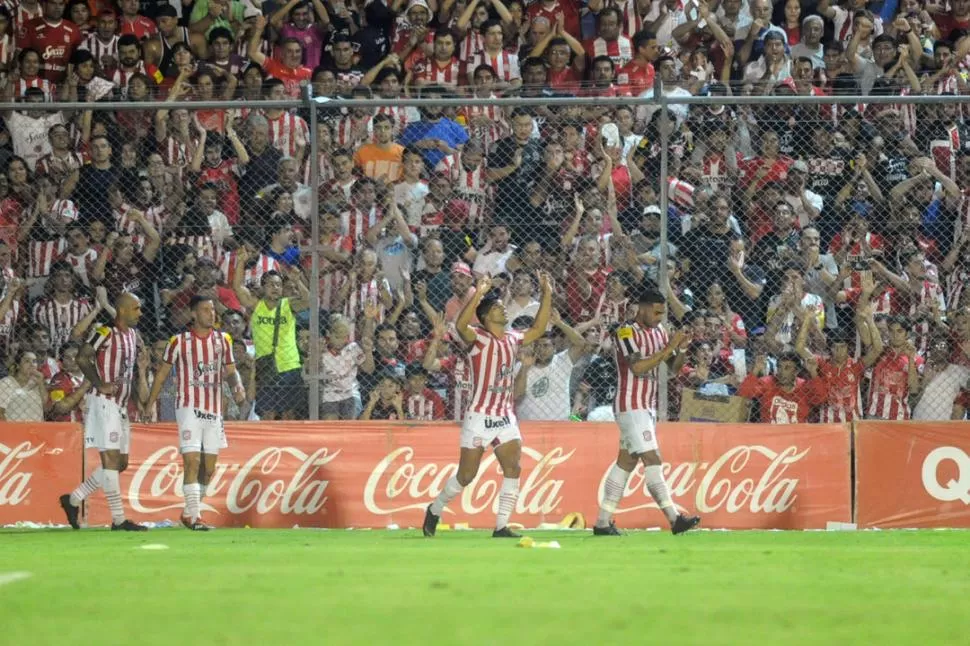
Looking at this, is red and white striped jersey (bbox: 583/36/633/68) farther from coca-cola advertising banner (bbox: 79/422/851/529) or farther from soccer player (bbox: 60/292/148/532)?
soccer player (bbox: 60/292/148/532)

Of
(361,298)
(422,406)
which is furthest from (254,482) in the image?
(361,298)

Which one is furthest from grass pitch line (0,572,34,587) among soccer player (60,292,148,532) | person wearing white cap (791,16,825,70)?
person wearing white cap (791,16,825,70)

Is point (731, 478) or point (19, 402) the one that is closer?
point (731, 478)

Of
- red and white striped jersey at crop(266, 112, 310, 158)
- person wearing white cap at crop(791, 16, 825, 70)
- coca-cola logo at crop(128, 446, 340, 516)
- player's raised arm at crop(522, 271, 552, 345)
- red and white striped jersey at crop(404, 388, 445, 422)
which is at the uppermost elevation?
person wearing white cap at crop(791, 16, 825, 70)

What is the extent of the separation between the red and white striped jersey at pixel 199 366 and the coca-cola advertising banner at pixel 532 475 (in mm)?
897

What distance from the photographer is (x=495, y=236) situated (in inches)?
658

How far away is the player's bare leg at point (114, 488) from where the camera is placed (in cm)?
1555

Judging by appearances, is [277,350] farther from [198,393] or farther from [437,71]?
[437,71]

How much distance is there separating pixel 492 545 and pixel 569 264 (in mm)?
4580

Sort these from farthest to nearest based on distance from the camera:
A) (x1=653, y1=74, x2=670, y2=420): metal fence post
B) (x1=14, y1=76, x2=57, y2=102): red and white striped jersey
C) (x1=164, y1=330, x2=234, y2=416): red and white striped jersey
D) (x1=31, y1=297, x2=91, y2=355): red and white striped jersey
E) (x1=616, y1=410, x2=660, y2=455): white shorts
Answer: (x1=14, y1=76, x2=57, y2=102): red and white striped jersey
(x1=31, y1=297, x2=91, y2=355): red and white striped jersey
(x1=653, y1=74, x2=670, y2=420): metal fence post
(x1=164, y1=330, x2=234, y2=416): red and white striped jersey
(x1=616, y1=410, x2=660, y2=455): white shorts

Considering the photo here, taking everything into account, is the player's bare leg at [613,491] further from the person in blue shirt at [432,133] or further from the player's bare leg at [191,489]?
the person in blue shirt at [432,133]

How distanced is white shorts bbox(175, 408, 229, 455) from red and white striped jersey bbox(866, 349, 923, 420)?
6.70m

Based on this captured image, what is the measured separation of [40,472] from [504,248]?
5322 mm

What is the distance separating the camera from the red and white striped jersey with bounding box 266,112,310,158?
17.6 metres
